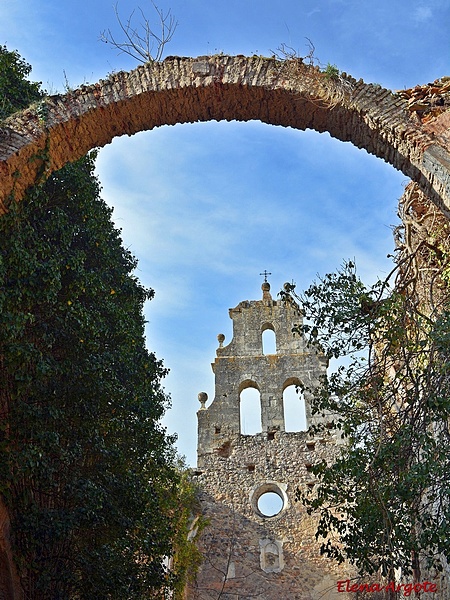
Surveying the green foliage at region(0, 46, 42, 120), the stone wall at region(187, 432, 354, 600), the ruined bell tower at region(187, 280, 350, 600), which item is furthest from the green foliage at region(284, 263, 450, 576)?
the stone wall at region(187, 432, 354, 600)

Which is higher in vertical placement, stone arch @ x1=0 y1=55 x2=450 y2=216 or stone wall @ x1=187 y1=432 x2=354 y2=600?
stone arch @ x1=0 y1=55 x2=450 y2=216

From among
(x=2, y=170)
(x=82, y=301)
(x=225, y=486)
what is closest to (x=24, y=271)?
(x=2, y=170)

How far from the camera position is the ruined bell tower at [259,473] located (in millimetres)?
13406

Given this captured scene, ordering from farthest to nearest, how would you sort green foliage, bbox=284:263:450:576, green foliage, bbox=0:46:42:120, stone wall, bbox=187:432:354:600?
stone wall, bbox=187:432:354:600 < green foliage, bbox=0:46:42:120 < green foliage, bbox=284:263:450:576

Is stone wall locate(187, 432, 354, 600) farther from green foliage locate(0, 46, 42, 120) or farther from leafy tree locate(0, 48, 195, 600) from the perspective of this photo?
green foliage locate(0, 46, 42, 120)

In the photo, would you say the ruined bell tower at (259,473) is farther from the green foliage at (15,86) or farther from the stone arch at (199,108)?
the stone arch at (199,108)

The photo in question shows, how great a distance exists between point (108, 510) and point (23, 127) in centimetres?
394

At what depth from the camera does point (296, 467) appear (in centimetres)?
1508

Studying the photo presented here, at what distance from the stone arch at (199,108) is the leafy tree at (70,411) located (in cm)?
42

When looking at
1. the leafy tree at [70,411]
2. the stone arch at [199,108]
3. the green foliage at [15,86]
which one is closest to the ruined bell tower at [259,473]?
the leafy tree at [70,411]

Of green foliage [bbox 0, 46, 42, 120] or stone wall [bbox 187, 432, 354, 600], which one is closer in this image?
green foliage [bbox 0, 46, 42, 120]

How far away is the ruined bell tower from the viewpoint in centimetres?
1341

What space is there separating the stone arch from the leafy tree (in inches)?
16.7

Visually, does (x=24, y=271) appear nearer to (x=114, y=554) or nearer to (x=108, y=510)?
(x=108, y=510)
